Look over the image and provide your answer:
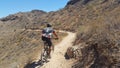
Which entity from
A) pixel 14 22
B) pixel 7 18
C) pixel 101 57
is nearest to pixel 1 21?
pixel 7 18

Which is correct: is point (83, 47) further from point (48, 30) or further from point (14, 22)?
point (14, 22)

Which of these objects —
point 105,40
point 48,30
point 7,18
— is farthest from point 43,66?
point 7,18

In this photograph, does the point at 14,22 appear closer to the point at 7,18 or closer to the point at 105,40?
the point at 7,18

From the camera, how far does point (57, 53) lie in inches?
679

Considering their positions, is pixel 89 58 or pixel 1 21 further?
pixel 1 21

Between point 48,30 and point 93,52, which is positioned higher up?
point 48,30

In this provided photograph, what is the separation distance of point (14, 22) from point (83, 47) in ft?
237

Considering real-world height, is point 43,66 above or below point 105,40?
below

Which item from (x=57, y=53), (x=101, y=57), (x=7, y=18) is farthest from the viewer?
(x=7, y=18)

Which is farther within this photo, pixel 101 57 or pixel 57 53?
pixel 57 53

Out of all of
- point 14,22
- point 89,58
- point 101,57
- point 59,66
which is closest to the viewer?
point 101,57

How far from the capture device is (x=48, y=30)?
49.6ft

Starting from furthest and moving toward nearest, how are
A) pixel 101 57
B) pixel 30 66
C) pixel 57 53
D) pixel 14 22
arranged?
pixel 14 22
pixel 57 53
pixel 30 66
pixel 101 57

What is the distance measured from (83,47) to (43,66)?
231 centimetres
